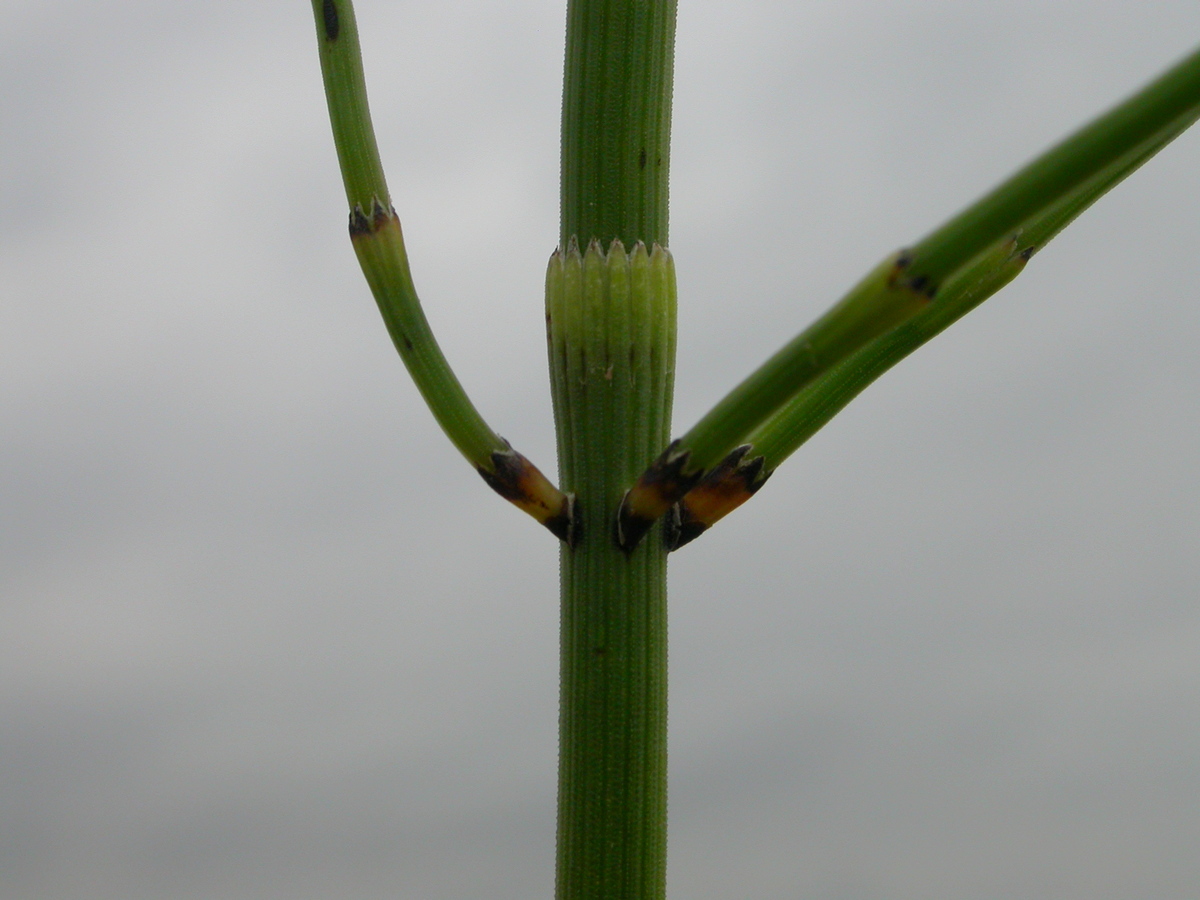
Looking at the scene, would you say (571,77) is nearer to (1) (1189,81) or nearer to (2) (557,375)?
(2) (557,375)

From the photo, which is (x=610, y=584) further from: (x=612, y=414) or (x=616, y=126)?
(x=616, y=126)

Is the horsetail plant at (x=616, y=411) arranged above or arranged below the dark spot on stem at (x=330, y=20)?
below

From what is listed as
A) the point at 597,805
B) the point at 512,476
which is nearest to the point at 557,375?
the point at 512,476

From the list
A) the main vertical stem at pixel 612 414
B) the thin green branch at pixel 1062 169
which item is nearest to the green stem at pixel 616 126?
the main vertical stem at pixel 612 414

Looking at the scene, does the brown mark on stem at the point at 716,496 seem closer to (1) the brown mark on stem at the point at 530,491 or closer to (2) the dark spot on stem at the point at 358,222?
(1) the brown mark on stem at the point at 530,491

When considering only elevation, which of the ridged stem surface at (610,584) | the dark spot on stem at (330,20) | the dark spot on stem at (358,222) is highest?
the dark spot on stem at (330,20)

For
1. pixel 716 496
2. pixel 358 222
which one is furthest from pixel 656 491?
pixel 358 222

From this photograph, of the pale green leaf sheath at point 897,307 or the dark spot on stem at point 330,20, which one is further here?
the dark spot on stem at point 330,20
